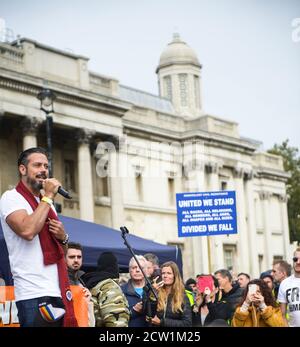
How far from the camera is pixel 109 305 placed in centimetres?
551

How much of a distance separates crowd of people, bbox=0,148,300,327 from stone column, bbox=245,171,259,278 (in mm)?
29232

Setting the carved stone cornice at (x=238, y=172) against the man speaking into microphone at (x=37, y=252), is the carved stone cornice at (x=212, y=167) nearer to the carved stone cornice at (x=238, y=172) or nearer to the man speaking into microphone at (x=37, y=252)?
the carved stone cornice at (x=238, y=172)

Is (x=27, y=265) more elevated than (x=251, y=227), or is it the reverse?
(x=251, y=227)

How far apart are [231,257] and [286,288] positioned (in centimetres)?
3082

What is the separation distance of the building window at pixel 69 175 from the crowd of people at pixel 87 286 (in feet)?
66.5

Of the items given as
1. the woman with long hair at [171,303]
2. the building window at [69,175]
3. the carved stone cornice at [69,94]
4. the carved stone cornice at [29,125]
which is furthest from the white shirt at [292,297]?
the building window at [69,175]

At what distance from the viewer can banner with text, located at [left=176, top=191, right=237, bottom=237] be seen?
37.9 feet

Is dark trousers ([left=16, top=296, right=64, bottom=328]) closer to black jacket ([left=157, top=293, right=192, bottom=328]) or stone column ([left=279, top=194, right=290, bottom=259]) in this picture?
black jacket ([left=157, top=293, right=192, bottom=328])

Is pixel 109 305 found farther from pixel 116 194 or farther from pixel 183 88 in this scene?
pixel 183 88

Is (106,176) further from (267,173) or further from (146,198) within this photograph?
(267,173)

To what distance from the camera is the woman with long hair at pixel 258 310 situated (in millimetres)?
6246

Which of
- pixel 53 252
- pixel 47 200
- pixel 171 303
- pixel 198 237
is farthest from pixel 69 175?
pixel 47 200

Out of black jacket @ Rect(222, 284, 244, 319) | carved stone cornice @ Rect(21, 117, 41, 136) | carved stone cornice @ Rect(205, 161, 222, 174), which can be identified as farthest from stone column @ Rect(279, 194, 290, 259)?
black jacket @ Rect(222, 284, 244, 319)

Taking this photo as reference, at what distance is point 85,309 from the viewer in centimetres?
533
